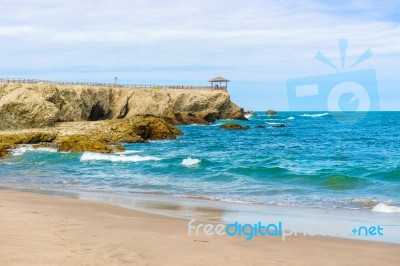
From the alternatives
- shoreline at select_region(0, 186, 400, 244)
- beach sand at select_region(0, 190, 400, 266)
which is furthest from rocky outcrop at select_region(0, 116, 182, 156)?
beach sand at select_region(0, 190, 400, 266)

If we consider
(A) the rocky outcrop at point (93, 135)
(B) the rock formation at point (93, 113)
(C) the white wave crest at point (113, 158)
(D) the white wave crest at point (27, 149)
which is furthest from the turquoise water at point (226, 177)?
(B) the rock formation at point (93, 113)

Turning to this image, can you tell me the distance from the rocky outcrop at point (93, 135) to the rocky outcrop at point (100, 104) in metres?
2.58

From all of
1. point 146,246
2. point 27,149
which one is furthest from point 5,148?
point 146,246

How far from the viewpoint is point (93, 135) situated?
41.3 meters

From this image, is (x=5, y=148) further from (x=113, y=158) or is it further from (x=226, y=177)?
(x=226, y=177)

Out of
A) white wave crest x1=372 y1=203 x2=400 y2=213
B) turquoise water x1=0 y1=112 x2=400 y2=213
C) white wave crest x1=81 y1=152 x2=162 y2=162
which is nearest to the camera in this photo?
white wave crest x1=372 y1=203 x2=400 y2=213

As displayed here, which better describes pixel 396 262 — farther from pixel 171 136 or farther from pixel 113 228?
pixel 171 136

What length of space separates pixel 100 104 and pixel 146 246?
69651mm

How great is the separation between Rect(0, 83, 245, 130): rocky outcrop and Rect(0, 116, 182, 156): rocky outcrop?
2581 mm

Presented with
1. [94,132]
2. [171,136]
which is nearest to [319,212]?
[94,132]

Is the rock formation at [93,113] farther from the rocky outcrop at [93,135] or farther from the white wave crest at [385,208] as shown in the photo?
the white wave crest at [385,208]

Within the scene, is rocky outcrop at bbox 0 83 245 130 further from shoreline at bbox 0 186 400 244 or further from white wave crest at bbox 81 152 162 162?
shoreline at bbox 0 186 400 244

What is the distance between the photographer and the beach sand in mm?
7155

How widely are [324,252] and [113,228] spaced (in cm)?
391
